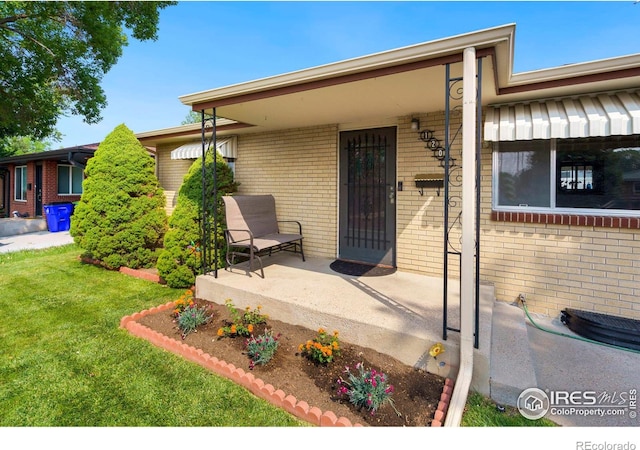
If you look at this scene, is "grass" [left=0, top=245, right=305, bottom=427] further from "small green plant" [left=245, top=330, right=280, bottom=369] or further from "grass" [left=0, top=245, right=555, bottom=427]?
"small green plant" [left=245, top=330, right=280, bottom=369]

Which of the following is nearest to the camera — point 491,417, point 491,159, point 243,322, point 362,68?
point 491,417

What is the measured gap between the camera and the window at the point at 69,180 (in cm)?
1487

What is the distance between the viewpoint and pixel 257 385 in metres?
2.79

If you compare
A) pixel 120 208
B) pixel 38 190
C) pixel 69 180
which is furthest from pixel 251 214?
pixel 38 190

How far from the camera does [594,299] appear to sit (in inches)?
158

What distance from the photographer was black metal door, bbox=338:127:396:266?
5.45 metres

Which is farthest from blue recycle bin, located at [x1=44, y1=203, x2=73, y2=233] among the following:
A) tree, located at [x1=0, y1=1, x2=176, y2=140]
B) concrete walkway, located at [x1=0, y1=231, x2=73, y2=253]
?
tree, located at [x1=0, y1=1, x2=176, y2=140]

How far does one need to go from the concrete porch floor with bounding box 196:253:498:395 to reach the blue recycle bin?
37.5 ft

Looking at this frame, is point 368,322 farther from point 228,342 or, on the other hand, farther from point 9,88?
point 9,88

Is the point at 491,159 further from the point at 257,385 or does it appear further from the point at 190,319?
the point at 190,319

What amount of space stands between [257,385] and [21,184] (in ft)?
64.1
